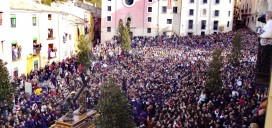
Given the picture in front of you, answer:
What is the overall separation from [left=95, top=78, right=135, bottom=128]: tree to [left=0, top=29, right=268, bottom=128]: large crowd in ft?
10.0

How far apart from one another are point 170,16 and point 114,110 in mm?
43915

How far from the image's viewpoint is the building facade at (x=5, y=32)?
85.8 feet

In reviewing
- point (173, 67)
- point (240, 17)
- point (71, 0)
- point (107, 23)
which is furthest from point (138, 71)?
point (240, 17)

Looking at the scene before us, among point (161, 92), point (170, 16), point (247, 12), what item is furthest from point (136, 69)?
point (247, 12)

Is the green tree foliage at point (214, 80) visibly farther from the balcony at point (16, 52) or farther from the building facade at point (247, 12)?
the building facade at point (247, 12)

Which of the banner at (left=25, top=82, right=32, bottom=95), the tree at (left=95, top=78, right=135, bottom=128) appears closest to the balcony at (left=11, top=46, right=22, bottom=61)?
the banner at (left=25, top=82, right=32, bottom=95)

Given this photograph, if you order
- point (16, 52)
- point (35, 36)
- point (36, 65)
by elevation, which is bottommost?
point (36, 65)

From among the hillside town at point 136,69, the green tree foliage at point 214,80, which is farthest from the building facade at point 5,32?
the green tree foliage at point 214,80

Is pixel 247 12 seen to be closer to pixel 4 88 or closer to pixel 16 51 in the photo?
pixel 16 51

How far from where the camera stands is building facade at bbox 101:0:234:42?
2157 inches

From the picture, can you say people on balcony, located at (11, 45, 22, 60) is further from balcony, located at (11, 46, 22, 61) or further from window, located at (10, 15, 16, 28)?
window, located at (10, 15, 16, 28)

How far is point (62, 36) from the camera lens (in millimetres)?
36594

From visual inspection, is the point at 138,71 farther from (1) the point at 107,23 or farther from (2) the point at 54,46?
(1) the point at 107,23

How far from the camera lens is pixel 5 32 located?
87.3 ft
